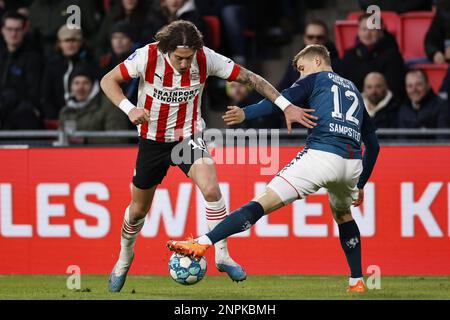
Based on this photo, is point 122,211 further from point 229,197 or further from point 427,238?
point 427,238

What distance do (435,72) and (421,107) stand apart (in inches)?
52.0

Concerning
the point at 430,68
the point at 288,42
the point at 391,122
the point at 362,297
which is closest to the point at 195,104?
the point at 362,297

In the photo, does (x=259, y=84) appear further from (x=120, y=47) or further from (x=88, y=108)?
(x=120, y=47)

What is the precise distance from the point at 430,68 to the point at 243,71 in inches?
214

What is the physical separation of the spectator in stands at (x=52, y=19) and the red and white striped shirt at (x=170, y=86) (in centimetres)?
642

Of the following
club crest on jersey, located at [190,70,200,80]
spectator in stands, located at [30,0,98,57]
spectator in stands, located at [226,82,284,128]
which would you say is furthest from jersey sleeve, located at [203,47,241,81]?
spectator in stands, located at [30,0,98,57]

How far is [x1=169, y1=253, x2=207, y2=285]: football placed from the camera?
31.1 ft

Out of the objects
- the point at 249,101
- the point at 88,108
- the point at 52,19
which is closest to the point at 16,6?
the point at 52,19

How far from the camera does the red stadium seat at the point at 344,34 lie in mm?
15875

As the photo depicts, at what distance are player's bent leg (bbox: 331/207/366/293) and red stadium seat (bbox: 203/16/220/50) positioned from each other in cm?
599

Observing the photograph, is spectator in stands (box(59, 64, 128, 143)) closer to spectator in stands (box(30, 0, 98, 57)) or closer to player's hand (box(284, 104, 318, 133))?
spectator in stands (box(30, 0, 98, 57))

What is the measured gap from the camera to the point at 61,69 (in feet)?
51.4

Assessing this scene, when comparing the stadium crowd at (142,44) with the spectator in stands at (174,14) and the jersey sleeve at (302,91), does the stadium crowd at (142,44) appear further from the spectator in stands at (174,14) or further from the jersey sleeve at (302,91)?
the jersey sleeve at (302,91)

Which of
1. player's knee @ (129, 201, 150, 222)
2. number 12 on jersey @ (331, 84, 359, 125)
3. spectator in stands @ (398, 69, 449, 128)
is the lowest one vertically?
player's knee @ (129, 201, 150, 222)
